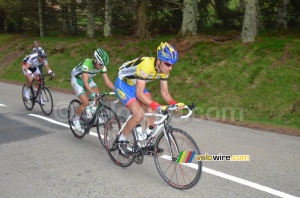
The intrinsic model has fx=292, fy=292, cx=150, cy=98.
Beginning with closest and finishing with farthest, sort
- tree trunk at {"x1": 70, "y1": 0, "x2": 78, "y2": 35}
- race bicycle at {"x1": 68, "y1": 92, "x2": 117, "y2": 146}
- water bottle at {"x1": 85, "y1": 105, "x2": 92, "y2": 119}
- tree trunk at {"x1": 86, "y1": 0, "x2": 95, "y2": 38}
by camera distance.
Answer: race bicycle at {"x1": 68, "y1": 92, "x2": 117, "y2": 146} < water bottle at {"x1": 85, "y1": 105, "x2": 92, "y2": 119} < tree trunk at {"x1": 86, "y1": 0, "x2": 95, "y2": 38} < tree trunk at {"x1": 70, "y1": 0, "x2": 78, "y2": 35}

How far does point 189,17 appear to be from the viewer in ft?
48.4

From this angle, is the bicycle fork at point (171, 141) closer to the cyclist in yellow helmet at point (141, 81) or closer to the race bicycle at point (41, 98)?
the cyclist in yellow helmet at point (141, 81)

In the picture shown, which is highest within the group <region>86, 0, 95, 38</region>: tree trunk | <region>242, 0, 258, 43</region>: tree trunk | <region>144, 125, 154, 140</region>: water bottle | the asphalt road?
<region>86, 0, 95, 38</region>: tree trunk

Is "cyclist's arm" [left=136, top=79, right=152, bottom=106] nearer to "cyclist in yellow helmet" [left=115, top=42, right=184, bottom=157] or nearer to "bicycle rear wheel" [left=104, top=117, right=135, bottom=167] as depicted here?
"cyclist in yellow helmet" [left=115, top=42, right=184, bottom=157]

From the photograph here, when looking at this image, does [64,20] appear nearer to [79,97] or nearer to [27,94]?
[27,94]

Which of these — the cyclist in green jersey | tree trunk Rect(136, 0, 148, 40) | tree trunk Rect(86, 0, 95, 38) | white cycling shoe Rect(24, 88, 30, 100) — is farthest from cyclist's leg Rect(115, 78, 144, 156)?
tree trunk Rect(86, 0, 95, 38)

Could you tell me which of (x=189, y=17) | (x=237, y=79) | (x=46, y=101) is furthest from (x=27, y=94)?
(x=189, y=17)

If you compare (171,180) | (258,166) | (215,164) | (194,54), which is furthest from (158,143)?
(194,54)

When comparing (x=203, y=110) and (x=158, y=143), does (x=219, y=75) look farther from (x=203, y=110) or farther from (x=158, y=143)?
(x=158, y=143)

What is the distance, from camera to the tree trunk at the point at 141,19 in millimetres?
17234

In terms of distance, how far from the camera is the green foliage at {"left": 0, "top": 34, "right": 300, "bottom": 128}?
9180 millimetres

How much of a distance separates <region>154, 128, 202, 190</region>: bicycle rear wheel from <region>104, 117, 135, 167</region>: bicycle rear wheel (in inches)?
25.6

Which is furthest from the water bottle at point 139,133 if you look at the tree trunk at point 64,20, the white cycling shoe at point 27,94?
the tree trunk at point 64,20

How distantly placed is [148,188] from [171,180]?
40 centimetres
